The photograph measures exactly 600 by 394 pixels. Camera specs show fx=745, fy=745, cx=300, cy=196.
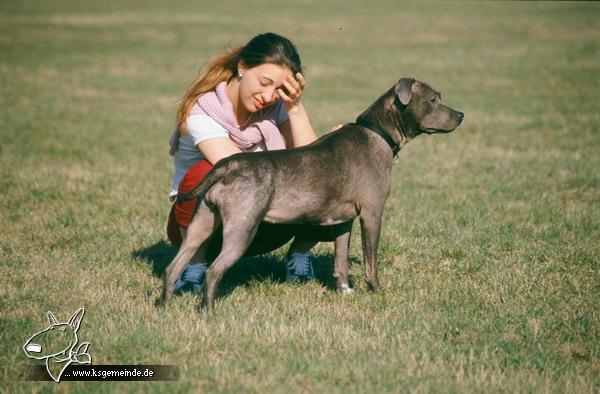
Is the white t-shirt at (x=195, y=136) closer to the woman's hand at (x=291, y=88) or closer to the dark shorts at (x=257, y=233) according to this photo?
the dark shorts at (x=257, y=233)

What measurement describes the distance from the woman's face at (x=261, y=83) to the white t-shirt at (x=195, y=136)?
32cm

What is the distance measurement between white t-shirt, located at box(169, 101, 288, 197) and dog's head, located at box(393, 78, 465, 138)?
109cm

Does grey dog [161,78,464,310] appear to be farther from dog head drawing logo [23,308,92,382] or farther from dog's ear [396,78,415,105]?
dog head drawing logo [23,308,92,382]

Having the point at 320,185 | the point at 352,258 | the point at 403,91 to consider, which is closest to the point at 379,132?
the point at 403,91

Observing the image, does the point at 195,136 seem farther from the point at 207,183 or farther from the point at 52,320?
the point at 52,320

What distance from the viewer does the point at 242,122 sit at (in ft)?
20.0

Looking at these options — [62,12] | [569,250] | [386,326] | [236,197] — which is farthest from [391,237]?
[62,12]

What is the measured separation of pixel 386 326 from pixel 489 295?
1174 mm

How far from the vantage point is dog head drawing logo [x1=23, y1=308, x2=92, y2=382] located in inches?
177

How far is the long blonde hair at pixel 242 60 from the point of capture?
5738mm

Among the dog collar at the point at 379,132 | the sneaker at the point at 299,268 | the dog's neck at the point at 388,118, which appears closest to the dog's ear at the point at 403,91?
the dog's neck at the point at 388,118

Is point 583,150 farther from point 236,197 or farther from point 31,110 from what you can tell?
point 31,110

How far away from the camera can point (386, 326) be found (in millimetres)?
5188

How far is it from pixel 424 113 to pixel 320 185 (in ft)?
3.80
